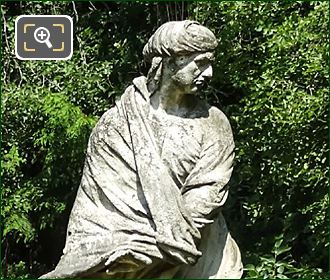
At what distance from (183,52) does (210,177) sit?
1.78ft

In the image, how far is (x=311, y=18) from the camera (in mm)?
7930

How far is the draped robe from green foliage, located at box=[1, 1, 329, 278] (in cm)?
147

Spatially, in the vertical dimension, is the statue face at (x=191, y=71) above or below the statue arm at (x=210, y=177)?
above

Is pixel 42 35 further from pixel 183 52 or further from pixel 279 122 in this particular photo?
pixel 279 122

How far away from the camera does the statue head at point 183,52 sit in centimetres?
597

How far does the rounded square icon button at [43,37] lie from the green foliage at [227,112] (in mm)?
438

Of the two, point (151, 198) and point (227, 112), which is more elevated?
point (151, 198)

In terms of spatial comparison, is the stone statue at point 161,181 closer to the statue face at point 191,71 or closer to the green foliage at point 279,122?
the statue face at point 191,71

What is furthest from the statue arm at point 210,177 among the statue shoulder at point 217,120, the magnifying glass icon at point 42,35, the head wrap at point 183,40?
the magnifying glass icon at point 42,35

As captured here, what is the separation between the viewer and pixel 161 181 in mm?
5883

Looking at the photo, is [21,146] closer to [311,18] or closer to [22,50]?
[22,50]

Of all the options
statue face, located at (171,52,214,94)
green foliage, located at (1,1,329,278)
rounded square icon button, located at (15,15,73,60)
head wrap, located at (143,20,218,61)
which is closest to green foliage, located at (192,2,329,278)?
green foliage, located at (1,1,329,278)

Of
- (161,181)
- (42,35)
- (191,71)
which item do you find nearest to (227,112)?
(42,35)

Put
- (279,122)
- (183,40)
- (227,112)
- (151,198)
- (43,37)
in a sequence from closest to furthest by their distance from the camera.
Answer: (151,198) < (183,40) < (43,37) < (279,122) < (227,112)
